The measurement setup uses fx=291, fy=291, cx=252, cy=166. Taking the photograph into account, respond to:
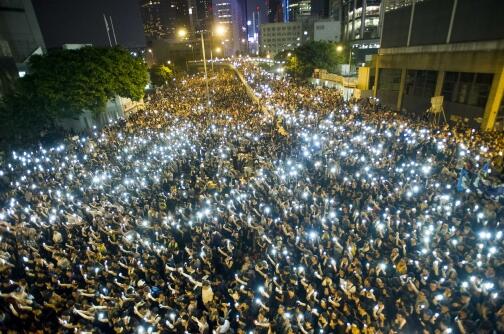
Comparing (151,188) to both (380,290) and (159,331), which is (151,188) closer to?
(159,331)

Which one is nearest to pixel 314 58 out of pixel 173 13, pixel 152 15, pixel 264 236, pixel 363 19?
pixel 363 19

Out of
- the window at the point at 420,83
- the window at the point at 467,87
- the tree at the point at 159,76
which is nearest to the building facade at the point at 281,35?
the tree at the point at 159,76

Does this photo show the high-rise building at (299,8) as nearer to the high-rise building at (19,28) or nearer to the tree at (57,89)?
the high-rise building at (19,28)

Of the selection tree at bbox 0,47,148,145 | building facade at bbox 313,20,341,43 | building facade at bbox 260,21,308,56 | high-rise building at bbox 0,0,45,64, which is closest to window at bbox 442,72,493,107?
tree at bbox 0,47,148,145

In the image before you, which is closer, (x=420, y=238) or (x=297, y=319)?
(x=297, y=319)

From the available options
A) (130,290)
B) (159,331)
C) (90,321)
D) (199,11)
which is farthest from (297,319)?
(199,11)
